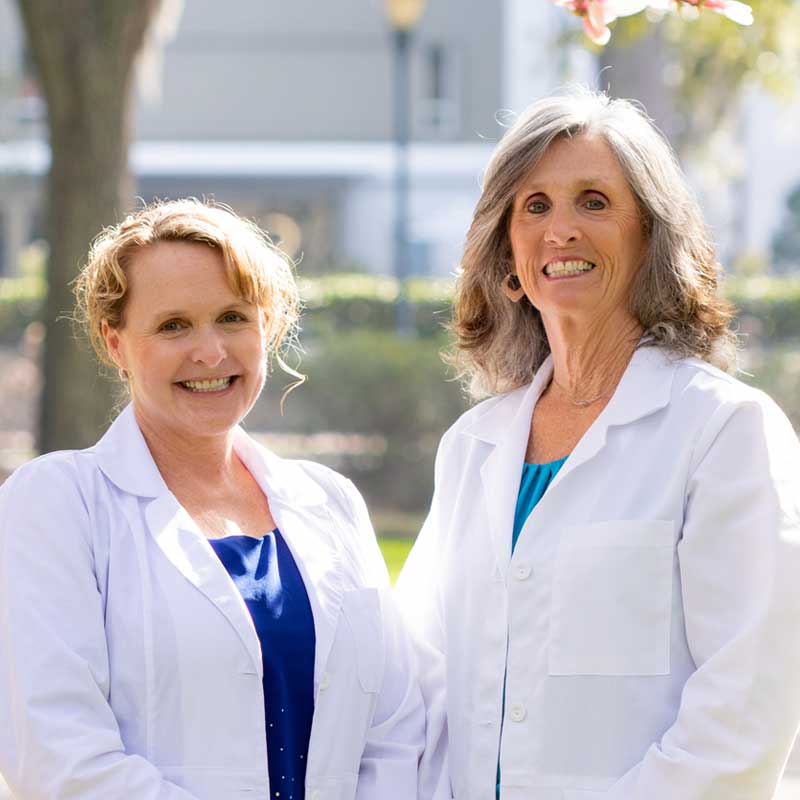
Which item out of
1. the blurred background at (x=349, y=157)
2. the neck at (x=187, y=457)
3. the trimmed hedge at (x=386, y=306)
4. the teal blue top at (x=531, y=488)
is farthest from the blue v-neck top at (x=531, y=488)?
the trimmed hedge at (x=386, y=306)

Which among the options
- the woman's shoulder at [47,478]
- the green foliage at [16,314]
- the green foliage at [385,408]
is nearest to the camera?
the woman's shoulder at [47,478]

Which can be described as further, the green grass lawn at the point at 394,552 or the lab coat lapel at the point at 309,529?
the green grass lawn at the point at 394,552

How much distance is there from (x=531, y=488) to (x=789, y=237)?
36.6 metres

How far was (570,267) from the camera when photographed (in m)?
3.14

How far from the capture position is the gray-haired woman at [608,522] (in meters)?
2.75

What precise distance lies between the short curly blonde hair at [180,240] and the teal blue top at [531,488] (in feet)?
2.20

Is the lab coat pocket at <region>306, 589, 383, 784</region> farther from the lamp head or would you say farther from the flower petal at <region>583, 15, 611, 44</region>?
the lamp head

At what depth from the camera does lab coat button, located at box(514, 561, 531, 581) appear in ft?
9.87

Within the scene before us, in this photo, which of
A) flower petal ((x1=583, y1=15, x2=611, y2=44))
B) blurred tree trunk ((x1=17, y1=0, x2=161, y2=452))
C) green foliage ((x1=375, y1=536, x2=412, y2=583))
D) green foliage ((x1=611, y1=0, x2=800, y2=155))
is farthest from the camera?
green foliage ((x1=611, y1=0, x2=800, y2=155))

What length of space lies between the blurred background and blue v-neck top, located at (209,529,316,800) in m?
0.75

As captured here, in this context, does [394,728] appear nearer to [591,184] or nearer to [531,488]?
[531,488]

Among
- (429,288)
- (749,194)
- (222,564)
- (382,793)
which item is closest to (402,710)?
(382,793)

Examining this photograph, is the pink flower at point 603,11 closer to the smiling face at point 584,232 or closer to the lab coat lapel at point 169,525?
the smiling face at point 584,232

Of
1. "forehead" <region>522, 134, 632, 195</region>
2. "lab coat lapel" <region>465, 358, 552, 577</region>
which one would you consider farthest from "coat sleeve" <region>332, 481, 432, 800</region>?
"forehead" <region>522, 134, 632, 195</region>
